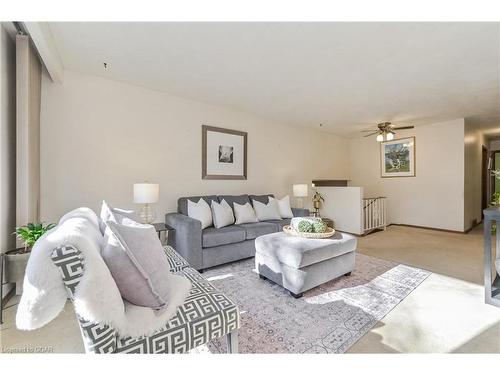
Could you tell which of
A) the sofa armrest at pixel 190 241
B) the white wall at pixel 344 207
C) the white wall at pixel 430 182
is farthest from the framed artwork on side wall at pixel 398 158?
the sofa armrest at pixel 190 241

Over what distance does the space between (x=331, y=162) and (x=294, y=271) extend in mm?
4546

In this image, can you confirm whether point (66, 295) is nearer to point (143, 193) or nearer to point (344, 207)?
point (143, 193)

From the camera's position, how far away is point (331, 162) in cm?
596

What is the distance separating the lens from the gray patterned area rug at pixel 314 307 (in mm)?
1485

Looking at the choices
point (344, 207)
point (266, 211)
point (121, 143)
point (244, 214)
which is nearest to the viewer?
point (121, 143)

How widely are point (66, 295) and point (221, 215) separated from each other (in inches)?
88.0

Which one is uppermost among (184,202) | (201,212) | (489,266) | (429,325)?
(184,202)

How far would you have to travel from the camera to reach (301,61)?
2.41 meters

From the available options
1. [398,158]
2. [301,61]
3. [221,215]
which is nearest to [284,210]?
[221,215]

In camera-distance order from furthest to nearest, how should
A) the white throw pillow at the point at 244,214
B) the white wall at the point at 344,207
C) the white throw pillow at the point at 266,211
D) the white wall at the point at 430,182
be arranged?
1. the white wall at the point at 430,182
2. the white wall at the point at 344,207
3. the white throw pillow at the point at 266,211
4. the white throw pillow at the point at 244,214

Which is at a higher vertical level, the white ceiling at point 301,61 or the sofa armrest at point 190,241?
the white ceiling at point 301,61

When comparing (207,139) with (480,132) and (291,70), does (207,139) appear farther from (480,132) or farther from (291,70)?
(480,132)

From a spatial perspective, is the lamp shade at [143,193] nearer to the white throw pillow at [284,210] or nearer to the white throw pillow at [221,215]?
the white throw pillow at [221,215]
